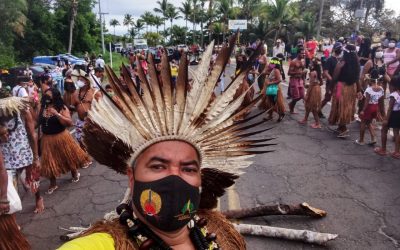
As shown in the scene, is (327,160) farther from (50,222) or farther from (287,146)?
(50,222)

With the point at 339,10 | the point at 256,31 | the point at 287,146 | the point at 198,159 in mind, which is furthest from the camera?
the point at 339,10

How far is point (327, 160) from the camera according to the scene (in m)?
6.83

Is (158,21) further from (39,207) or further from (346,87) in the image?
(39,207)

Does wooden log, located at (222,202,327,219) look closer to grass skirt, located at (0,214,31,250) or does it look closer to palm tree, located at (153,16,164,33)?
grass skirt, located at (0,214,31,250)

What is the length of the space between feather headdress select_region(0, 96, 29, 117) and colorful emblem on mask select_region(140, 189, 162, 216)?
2999 mm

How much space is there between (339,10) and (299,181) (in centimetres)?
4755

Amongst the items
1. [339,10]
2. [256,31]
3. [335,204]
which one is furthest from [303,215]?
[339,10]

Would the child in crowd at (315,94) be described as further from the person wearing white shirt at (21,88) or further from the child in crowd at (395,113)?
the person wearing white shirt at (21,88)

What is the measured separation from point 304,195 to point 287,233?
1337 mm

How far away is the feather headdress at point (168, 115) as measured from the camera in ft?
6.21

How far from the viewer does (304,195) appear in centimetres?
537

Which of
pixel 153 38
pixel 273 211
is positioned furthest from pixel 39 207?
pixel 153 38

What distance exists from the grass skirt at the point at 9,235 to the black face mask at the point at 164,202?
2.45m

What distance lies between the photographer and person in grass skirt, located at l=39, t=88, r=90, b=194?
5738mm
